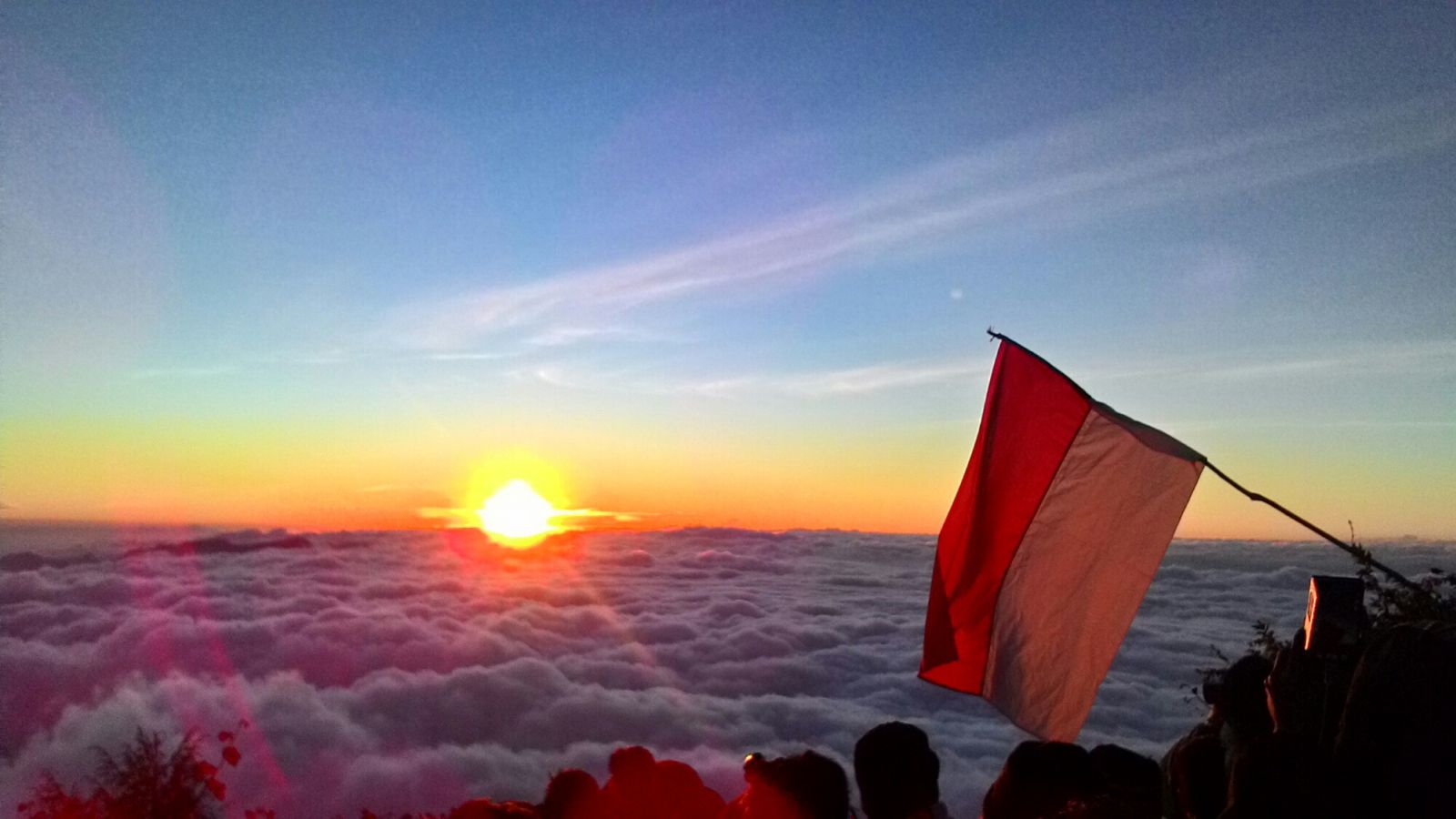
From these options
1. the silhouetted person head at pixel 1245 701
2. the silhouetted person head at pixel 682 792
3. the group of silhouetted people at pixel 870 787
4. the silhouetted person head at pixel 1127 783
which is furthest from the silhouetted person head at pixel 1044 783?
the silhouetted person head at pixel 682 792

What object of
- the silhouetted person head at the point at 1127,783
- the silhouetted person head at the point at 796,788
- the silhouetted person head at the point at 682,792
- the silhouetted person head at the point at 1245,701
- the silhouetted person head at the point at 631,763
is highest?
the silhouetted person head at the point at 1245,701

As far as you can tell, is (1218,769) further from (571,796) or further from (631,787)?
(571,796)

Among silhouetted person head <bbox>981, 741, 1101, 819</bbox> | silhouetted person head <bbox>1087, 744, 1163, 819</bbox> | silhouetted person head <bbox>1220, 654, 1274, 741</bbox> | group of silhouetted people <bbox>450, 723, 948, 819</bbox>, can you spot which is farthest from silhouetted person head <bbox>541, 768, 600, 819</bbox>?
silhouetted person head <bbox>1220, 654, 1274, 741</bbox>

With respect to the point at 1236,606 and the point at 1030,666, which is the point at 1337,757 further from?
the point at 1236,606

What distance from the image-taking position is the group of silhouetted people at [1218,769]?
4598 mm

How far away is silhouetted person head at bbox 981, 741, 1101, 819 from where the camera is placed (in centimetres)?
657

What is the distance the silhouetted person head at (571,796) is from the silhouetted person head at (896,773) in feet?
7.68

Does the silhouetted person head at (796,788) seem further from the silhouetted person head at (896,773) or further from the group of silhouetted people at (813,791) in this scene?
the silhouetted person head at (896,773)

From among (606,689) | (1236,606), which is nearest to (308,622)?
(606,689)

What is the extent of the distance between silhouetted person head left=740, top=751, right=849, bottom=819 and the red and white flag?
172 cm

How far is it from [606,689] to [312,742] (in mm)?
39537

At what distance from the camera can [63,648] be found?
6703 inches

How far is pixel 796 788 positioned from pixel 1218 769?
281cm

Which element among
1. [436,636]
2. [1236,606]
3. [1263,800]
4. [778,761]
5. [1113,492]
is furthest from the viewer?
[436,636]
